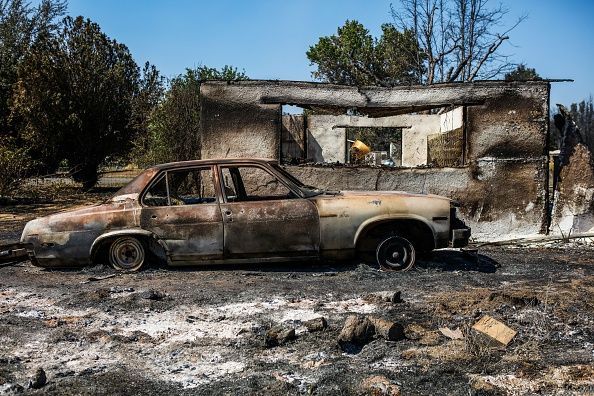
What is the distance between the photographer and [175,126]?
57.8ft

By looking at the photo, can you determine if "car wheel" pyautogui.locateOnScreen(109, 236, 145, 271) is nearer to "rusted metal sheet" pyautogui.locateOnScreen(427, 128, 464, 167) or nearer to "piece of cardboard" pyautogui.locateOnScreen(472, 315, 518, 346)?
"piece of cardboard" pyautogui.locateOnScreen(472, 315, 518, 346)

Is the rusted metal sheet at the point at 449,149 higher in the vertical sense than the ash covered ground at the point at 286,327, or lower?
higher

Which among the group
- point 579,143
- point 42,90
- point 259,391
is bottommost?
point 259,391

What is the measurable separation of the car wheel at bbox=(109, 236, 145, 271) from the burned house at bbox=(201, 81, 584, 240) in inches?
121

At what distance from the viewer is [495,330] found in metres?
4.27

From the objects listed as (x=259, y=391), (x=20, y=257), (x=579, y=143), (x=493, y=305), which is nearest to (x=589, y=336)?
(x=493, y=305)

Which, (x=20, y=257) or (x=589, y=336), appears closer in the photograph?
(x=589, y=336)

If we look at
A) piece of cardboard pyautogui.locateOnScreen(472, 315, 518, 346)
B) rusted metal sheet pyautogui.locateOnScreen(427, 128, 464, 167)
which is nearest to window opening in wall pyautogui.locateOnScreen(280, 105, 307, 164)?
rusted metal sheet pyautogui.locateOnScreen(427, 128, 464, 167)

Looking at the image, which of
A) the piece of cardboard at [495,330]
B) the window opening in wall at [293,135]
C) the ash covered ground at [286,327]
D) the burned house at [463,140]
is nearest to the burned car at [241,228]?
the ash covered ground at [286,327]

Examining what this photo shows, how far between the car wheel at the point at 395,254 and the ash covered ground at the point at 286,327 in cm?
15

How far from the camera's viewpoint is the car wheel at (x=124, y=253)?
6902mm

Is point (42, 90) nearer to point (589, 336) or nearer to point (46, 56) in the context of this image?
point (46, 56)

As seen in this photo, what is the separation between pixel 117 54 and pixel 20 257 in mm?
19442

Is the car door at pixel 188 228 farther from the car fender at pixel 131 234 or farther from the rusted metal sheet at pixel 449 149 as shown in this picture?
the rusted metal sheet at pixel 449 149
